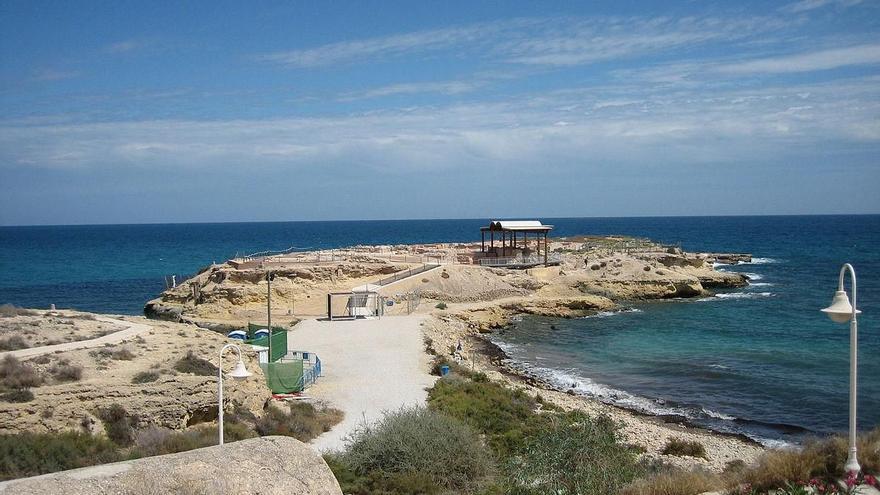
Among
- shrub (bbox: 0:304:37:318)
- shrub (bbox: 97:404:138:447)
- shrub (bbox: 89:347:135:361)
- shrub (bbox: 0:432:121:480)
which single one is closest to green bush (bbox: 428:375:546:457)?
shrub (bbox: 97:404:138:447)

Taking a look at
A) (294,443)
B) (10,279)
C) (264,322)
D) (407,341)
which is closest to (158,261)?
(10,279)

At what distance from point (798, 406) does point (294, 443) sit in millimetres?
21118

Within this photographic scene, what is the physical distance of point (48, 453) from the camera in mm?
12039

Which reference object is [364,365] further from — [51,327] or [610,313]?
[610,313]

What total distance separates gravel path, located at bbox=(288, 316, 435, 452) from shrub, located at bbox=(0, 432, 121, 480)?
177 inches

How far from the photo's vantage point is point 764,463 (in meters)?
9.82

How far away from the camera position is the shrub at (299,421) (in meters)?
16.4

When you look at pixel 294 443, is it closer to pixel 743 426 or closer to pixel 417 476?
pixel 417 476

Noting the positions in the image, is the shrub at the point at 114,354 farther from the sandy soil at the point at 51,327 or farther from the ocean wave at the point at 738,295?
the ocean wave at the point at 738,295

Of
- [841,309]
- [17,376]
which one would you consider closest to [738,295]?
[841,309]

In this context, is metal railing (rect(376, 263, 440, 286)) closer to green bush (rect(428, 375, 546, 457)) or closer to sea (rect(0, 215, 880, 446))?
sea (rect(0, 215, 880, 446))

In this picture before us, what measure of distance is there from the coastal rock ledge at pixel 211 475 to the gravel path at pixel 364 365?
7837mm

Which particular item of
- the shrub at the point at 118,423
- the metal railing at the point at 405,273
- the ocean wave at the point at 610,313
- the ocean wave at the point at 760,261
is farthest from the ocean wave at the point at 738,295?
the shrub at the point at 118,423

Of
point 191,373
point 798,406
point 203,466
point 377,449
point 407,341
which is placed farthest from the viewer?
point 407,341
